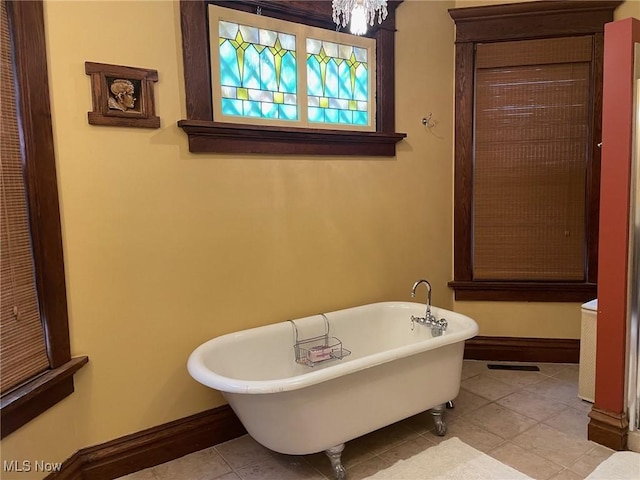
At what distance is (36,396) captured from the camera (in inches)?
70.9

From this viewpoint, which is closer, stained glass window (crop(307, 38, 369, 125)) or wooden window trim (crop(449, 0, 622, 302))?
stained glass window (crop(307, 38, 369, 125))

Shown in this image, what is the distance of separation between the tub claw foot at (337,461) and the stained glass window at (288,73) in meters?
1.73

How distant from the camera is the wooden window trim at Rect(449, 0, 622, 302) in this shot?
3.16 m

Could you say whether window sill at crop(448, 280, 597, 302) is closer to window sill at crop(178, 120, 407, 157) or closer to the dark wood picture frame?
window sill at crop(178, 120, 407, 157)

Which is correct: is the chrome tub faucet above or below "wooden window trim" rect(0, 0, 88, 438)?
below

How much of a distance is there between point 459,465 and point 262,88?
7.26 feet

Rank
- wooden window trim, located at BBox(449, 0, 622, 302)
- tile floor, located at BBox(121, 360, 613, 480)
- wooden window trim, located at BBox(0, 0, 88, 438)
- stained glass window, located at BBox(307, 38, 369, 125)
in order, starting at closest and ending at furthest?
1. wooden window trim, located at BBox(0, 0, 88, 438)
2. tile floor, located at BBox(121, 360, 613, 480)
3. stained glass window, located at BBox(307, 38, 369, 125)
4. wooden window trim, located at BBox(449, 0, 622, 302)

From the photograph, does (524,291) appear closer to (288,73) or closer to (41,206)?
(288,73)

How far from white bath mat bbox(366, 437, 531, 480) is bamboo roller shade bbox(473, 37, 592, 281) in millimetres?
1532

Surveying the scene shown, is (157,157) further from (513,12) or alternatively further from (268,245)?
(513,12)

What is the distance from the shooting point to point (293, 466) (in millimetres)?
2244

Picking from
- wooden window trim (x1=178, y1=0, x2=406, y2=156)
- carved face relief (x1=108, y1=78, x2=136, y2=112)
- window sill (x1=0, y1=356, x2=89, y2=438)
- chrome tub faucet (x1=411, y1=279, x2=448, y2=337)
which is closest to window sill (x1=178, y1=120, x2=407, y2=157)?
wooden window trim (x1=178, y1=0, x2=406, y2=156)

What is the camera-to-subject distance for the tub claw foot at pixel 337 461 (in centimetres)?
210

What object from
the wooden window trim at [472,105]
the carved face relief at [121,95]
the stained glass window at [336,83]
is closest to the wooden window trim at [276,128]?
the stained glass window at [336,83]
